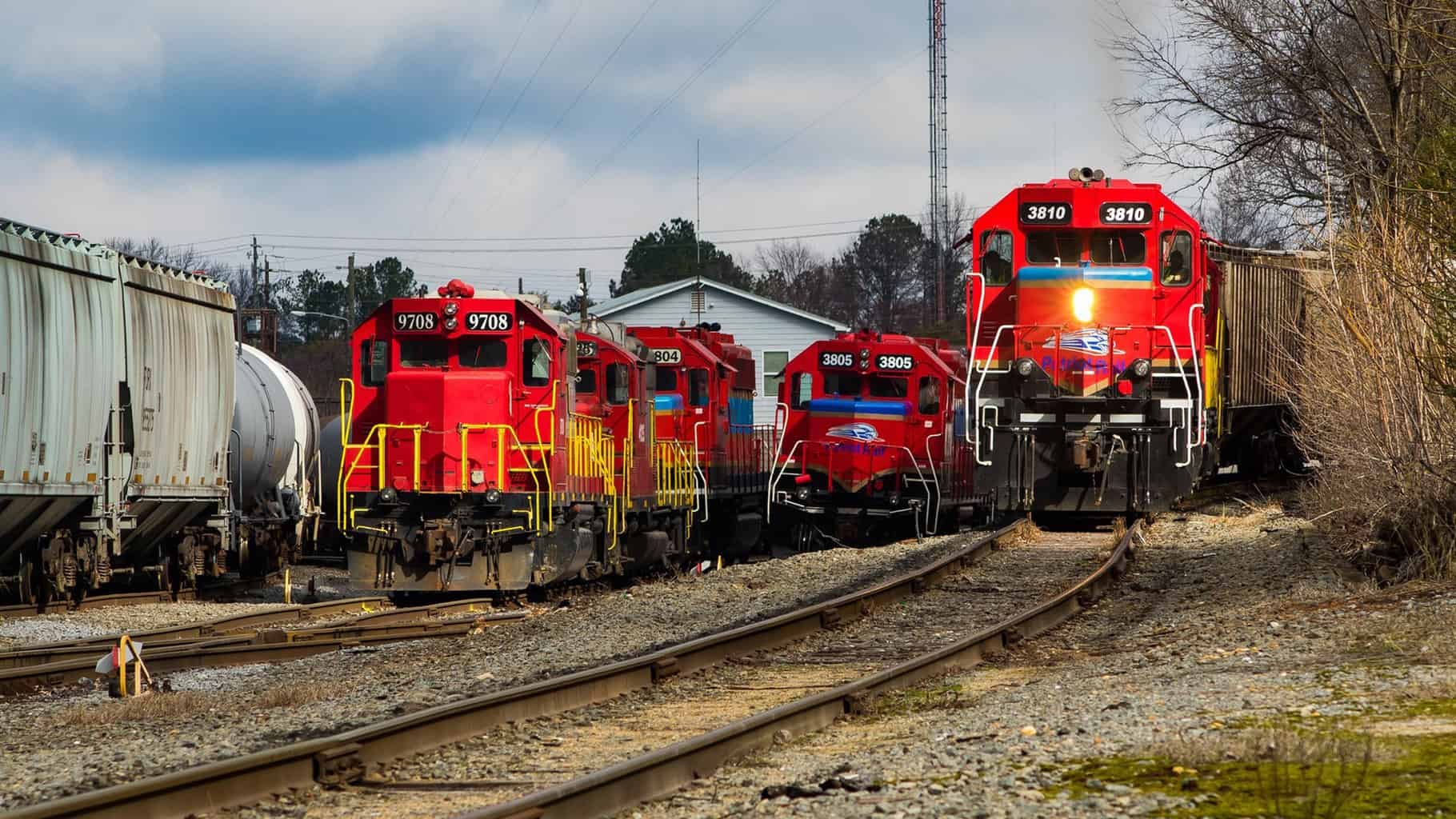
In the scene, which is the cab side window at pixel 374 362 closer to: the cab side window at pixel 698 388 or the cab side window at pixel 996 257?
the cab side window at pixel 996 257

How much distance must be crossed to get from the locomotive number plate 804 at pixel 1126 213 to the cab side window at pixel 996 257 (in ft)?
3.69

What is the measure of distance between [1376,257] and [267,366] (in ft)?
56.5

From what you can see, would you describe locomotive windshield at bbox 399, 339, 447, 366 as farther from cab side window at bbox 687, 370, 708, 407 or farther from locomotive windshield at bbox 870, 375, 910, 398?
locomotive windshield at bbox 870, 375, 910, 398

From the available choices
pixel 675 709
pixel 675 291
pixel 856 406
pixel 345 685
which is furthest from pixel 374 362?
pixel 675 291

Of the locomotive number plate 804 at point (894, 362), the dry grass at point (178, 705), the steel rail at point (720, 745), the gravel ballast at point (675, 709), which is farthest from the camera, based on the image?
the locomotive number plate 804 at point (894, 362)

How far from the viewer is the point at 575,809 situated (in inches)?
229

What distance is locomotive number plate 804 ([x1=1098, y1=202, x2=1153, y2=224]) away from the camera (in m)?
17.4

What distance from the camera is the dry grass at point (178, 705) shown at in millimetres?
9344

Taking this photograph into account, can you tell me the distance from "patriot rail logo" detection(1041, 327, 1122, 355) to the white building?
35.1 meters

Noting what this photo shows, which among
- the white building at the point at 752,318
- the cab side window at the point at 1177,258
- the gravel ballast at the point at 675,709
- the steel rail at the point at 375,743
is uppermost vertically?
the white building at the point at 752,318

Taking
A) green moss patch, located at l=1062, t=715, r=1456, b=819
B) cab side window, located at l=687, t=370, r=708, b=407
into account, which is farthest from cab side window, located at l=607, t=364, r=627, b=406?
green moss patch, located at l=1062, t=715, r=1456, b=819

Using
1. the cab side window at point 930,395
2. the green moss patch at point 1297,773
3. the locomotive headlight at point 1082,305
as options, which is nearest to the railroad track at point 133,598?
the cab side window at point 930,395

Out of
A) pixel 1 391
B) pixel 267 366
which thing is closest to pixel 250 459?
pixel 267 366

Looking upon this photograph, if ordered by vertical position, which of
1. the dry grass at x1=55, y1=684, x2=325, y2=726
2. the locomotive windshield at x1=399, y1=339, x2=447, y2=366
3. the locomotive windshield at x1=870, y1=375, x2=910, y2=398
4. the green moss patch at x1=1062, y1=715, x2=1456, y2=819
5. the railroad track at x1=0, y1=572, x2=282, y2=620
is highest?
the locomotive windshield at x1=399, y1=339, x2=447, y2=366
